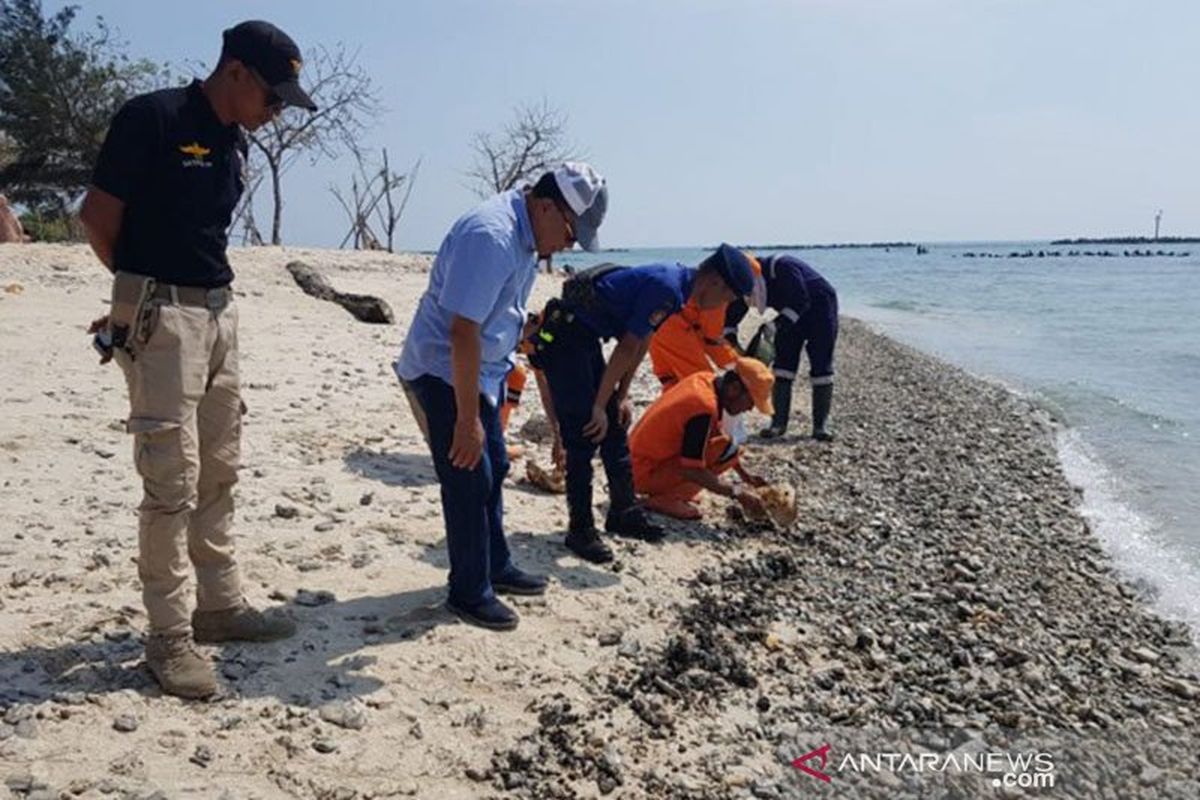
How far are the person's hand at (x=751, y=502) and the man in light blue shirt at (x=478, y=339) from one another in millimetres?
2230

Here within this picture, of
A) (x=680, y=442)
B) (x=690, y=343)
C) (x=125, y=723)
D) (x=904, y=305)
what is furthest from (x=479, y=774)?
(x=904, y=305)

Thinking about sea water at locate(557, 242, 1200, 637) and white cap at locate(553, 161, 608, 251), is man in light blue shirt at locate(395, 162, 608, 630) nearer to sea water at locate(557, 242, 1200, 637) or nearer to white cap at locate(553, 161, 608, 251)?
white cap at locate(553, 161, 608, 251)

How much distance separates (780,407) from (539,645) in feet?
19.3

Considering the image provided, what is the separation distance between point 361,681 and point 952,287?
4915 centimetres

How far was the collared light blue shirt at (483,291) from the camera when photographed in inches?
136

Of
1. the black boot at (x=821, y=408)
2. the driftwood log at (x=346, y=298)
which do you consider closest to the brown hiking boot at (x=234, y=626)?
the black boot at (x=821, y=408)

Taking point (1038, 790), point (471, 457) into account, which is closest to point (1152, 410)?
point (1038, 790)

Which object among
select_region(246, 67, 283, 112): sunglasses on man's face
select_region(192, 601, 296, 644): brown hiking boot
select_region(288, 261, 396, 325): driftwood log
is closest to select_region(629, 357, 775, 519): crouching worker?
select_region(192, 601, 296, 644): brown hiking boot

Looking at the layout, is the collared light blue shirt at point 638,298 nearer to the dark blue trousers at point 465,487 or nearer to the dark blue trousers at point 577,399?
the dark blue trousers at point 577,399

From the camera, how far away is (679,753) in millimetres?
3488

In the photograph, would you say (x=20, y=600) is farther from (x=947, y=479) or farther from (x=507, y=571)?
(x=947, y=479)

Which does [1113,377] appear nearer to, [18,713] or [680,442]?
[680,442]

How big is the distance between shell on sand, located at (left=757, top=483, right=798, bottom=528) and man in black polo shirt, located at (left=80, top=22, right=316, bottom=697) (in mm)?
3538
